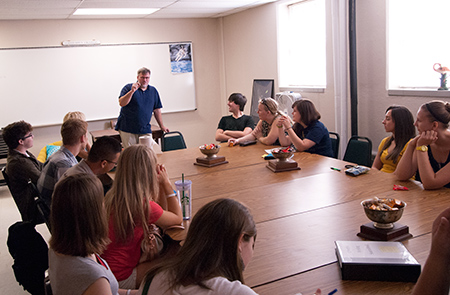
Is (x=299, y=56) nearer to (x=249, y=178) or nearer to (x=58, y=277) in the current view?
(x=249, y=178)

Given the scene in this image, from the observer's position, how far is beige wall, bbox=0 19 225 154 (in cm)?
625

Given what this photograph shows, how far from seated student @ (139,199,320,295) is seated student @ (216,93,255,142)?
142 inches

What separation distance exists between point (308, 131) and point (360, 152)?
1.71 feet

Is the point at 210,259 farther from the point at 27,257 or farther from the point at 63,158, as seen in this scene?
the point at 63,158

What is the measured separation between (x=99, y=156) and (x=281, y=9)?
4135 mm

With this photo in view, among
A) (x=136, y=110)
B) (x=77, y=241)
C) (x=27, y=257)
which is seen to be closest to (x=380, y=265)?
(x=77, y=241)

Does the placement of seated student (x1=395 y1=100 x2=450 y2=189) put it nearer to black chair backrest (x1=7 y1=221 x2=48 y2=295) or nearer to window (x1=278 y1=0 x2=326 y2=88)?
black chair backrest (x1=7 y1=221 x2=48 y2=295)

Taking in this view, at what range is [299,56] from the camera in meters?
6.02

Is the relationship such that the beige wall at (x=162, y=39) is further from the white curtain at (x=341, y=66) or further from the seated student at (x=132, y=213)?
the seated student at (x=132, y=213)

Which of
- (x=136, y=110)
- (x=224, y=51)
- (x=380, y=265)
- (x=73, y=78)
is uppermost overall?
(x=224, y=51)

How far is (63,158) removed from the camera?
302 centimetres

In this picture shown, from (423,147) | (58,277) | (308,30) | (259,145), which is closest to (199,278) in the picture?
(58,277)

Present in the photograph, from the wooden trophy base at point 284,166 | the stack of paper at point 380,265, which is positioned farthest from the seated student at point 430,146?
the stack of paper at point 380,265

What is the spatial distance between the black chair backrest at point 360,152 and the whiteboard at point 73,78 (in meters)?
4.07
